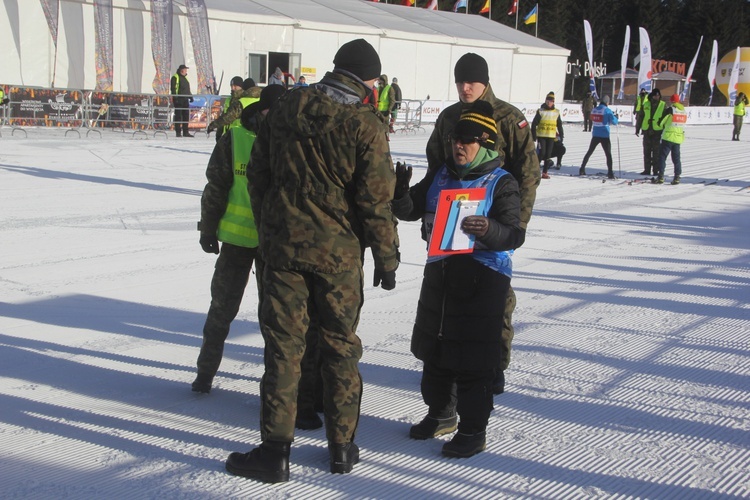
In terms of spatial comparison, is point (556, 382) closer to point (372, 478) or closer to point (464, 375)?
point (464, 375)

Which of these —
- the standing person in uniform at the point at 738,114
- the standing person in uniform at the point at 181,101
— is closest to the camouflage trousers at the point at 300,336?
the standing person in uniform at the point at 181,101

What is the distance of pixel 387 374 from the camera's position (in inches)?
200

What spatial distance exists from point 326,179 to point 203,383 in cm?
167

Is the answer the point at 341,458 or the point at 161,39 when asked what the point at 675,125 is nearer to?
the point at 341,458

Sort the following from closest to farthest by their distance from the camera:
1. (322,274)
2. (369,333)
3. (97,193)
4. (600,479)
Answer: (322,274), (600,479), (369,333), (97,193)

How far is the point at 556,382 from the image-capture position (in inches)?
196

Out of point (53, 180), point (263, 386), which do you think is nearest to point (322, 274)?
point (263, 386)

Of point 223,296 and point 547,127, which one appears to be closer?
point 223,296

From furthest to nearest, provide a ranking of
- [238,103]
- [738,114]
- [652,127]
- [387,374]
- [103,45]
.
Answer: [738,114]
[103,45]
[652,127]
[238,103]
[387,374]

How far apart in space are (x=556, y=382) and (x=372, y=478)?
1689mm

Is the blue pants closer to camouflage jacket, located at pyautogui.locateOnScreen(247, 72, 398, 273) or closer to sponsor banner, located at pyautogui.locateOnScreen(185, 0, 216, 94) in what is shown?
sponsor banner, located at pyautogui.locateOnScreen(185, 0, 216, 94)

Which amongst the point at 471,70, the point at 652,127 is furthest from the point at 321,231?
the point at 652,127

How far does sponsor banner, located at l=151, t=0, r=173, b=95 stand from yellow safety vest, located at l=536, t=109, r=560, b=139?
36.7 ft

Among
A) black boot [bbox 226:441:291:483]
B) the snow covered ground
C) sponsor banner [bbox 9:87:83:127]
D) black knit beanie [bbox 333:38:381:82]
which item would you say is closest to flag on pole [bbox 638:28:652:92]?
sponsor banner [bbox 9:87:83:127]
